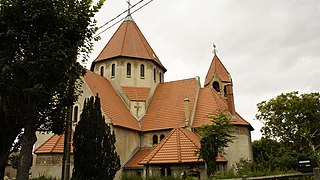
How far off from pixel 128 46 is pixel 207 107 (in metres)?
9.83

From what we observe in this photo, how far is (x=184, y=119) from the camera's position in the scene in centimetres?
2389

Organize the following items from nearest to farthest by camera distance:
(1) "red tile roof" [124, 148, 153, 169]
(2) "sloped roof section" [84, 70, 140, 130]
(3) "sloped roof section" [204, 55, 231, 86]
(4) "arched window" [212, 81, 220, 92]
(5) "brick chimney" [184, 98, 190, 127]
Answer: (1) "red tile roof" [124, 148, 153, 169]
(2) "sloped roof section" [84, 70, 140, 130]
(5) "brick chimney" [184, 98, 190, 127]
(4) "arched window" [212, 81, 220, 92]
(3) "sloped roof section" [204, 55, 231, 86]

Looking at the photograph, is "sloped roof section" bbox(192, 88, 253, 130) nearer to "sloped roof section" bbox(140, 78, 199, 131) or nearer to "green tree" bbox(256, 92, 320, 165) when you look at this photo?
"sloped roof section" bbox(140, 78, 199, 131)

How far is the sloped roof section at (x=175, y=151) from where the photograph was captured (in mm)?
18297

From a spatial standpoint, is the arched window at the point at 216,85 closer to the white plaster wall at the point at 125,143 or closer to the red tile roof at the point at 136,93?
the red tile roof at the point at 136,93

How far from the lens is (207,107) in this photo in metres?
25.3

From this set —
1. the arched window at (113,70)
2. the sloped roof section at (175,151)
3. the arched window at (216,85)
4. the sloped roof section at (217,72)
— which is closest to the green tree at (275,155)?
the sloped roof section at (175,151)

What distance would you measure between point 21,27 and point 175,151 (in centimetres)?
1204

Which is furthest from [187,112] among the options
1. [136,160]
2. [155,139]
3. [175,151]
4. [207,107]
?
[136,160]

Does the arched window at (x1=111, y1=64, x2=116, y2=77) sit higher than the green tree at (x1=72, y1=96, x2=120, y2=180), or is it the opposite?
the arched window at (x1=111, y1=64, x2=116, y2=77)

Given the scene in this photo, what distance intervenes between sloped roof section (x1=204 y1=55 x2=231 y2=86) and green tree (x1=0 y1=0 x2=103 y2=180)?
23.0 meters

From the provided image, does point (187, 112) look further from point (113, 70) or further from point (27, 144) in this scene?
point (27, 144)

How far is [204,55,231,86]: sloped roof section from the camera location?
33.1 metres

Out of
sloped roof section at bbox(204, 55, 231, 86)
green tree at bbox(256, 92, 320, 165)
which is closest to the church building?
sloped roof section at bbox(204, 55, 231, 86)
